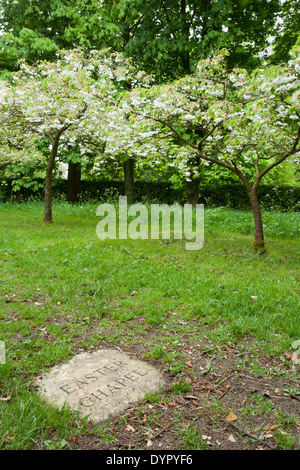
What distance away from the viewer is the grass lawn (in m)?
2.26

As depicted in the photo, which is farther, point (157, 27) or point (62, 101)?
point (157, 27)

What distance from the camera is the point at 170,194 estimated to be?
16078 mm

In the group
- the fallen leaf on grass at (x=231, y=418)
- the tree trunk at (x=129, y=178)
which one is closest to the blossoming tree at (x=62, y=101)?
the tree trunk at (x=129, y=178)

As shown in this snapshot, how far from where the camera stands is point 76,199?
1552 centimetres

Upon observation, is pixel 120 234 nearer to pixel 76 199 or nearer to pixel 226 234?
pixel 226 234

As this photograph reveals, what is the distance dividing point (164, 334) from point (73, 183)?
41.5 feet

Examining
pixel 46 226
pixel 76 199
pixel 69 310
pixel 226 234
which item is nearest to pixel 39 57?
pixel 76 199

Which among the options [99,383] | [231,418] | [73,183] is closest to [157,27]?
[73,183]

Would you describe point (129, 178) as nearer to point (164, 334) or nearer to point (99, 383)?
point (164, 334)

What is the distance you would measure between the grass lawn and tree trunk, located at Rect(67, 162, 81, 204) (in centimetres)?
822

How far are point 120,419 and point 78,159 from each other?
11582 millimetres

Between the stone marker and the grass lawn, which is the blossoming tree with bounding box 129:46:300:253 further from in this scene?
the stone marker

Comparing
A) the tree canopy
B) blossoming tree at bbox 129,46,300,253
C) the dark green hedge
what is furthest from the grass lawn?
the dark green hedge

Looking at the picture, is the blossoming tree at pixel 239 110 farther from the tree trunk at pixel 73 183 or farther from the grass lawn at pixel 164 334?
the tree trunk at pixel 73 183
